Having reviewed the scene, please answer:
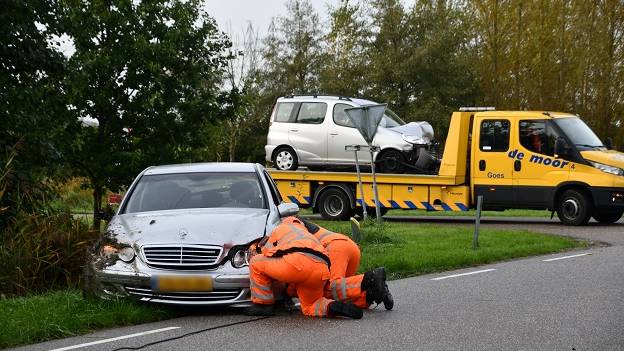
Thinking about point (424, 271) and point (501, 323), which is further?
point (424, 271)

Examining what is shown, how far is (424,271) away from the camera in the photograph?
13.7 metres

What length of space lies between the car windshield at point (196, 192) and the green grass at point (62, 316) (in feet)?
4.52

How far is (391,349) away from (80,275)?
532 centimetres

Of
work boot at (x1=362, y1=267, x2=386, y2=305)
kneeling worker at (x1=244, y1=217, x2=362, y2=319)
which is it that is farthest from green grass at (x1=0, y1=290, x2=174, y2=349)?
work boot at (x1=362, y1=267, x2=386, y2=305)

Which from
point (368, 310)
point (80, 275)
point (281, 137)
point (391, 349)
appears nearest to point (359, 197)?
point (281, 137)

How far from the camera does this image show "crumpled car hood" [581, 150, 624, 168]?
22.2 meters

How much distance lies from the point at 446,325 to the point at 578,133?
49.8 ft

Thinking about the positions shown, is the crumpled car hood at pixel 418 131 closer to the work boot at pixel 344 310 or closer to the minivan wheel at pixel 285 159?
the minivan wheel at pixel 285 159

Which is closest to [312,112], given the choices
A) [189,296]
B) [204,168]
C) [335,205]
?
[335,205]

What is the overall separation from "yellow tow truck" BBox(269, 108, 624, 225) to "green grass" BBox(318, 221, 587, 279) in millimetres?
2204

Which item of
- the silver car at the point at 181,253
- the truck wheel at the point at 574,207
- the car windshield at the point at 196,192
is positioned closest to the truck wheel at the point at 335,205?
the truck wheel at the point at 574,207

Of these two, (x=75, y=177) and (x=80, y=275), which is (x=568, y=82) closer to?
(x=75, y=177)

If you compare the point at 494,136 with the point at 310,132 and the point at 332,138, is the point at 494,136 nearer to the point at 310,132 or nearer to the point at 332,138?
the point at 332,138

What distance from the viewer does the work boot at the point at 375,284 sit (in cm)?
886
